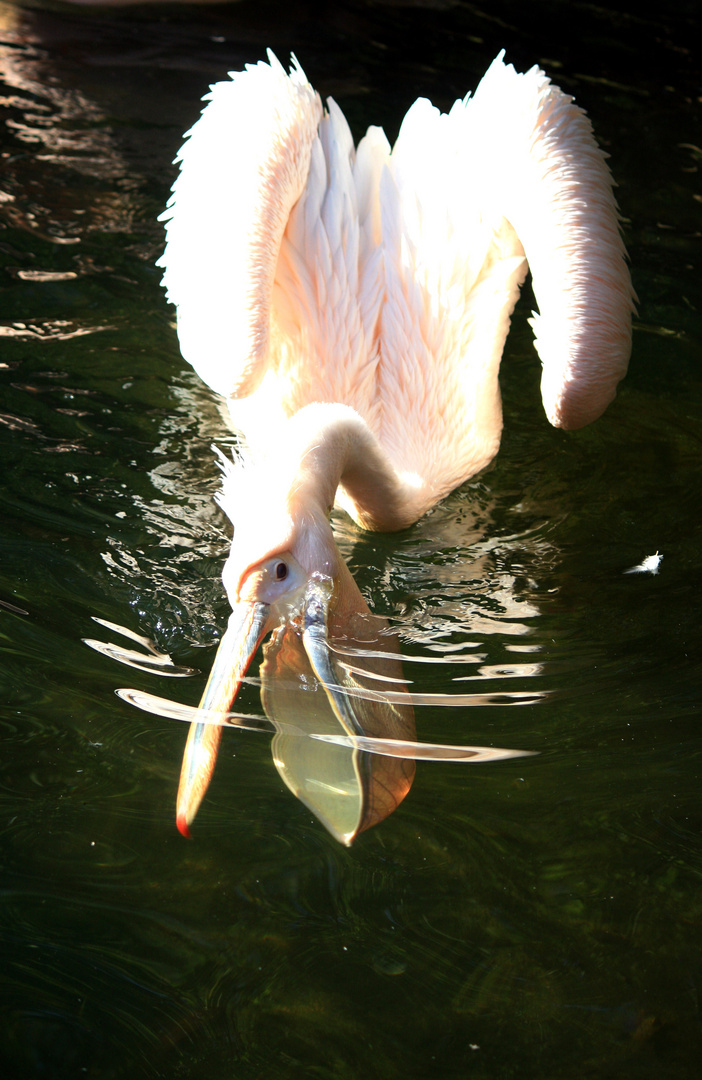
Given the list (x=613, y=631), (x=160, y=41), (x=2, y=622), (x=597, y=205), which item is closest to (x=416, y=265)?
(x=597, y=205)

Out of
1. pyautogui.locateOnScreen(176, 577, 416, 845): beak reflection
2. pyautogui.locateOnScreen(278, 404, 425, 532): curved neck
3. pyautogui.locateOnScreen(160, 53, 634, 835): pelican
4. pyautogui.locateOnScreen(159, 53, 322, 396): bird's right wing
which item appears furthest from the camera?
pyautogui.locateOnScreen(160, 53, 634, 835): pelican

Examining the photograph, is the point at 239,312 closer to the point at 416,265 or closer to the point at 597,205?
the point at 416,265

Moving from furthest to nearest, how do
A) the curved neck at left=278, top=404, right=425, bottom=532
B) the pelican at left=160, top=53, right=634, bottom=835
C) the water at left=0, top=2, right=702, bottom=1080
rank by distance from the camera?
the pelican at left=160, top=53, right=634, bottom=835 < the curved neck at left=278, top=404, right=425, bottom=532 < the water at left=0, top=2, right=702, bottom=1080

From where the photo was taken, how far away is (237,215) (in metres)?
3.46

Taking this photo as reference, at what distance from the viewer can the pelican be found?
3.47 m

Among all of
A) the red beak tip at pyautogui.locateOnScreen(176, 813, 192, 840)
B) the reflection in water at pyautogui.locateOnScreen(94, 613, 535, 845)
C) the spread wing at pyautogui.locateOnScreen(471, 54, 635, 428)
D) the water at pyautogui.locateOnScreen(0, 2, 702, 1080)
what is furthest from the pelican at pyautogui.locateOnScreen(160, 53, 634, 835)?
the red beak tip at pyautogui.locateOnScreen(176, 813, 192, 840)

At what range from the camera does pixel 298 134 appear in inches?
144

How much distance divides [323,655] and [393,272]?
1805 millimetres

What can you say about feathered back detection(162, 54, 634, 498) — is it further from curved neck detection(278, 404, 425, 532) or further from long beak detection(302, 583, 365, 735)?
long beak detection(302, 583, 365, 735)

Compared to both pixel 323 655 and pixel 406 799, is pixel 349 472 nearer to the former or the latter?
pixel 323 655

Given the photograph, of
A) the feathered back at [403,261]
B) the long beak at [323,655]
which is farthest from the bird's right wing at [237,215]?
the long beak at [323,655]

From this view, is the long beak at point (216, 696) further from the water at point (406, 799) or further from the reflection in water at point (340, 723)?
the water at point (406, 799)

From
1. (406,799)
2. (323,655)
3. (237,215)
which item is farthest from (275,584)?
Answer: (237,215)

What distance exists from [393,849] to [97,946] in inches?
26.6
